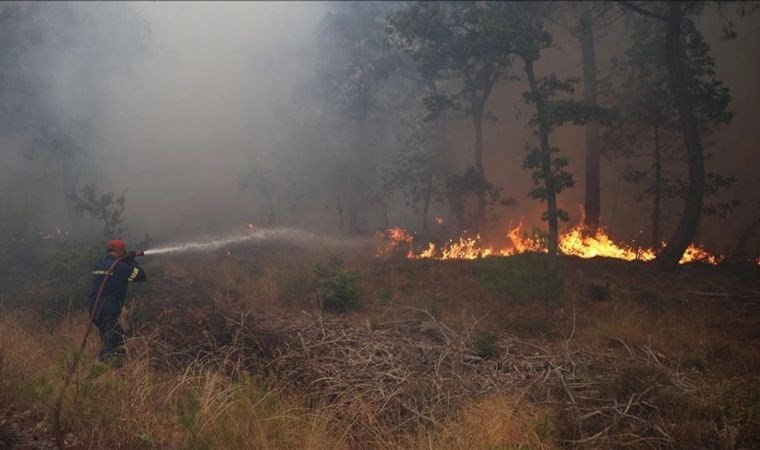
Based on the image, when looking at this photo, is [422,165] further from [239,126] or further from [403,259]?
[239,126]

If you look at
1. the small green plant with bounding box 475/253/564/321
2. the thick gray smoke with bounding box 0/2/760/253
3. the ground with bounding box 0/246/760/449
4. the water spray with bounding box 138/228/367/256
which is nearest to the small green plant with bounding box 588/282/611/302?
the ground with bounding box 0/246/760/449

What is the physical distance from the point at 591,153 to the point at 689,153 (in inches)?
151

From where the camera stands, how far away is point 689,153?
10.3 metres

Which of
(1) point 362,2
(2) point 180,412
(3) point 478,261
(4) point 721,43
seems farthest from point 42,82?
(4) point 721,43

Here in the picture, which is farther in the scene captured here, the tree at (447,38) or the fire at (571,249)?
the fire at (571,249)

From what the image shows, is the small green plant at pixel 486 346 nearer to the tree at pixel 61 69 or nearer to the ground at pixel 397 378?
the ground at pixel 397 378

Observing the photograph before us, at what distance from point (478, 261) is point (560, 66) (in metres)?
14.4

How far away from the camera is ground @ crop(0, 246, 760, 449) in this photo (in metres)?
3.82

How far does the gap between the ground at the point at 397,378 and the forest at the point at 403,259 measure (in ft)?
0.11

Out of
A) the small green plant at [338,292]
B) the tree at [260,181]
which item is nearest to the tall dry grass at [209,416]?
the small green plant at [338,292]

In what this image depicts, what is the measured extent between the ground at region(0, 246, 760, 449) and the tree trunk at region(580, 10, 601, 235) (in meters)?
5.02

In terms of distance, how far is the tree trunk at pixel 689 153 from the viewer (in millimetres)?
10164

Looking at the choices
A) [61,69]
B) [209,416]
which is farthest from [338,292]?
[61,69]

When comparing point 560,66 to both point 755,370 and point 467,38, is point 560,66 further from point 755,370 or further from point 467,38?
point 755,370
